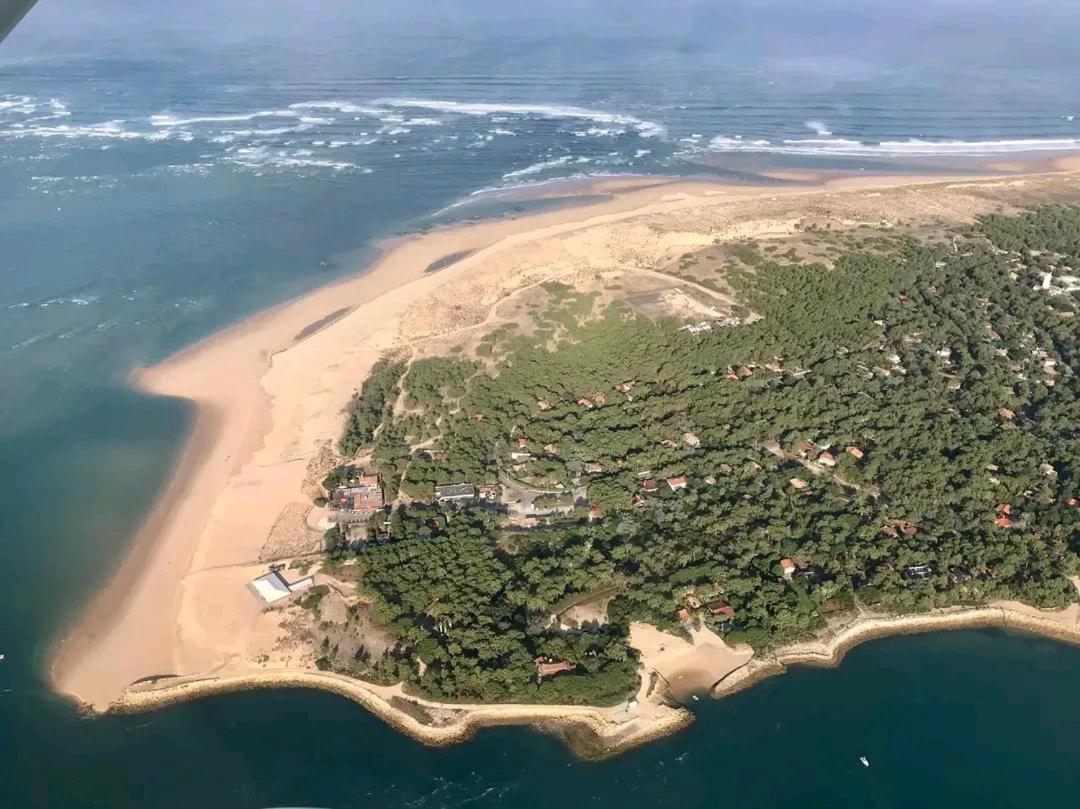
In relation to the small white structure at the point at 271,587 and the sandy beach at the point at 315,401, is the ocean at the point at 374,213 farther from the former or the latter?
the small white structure at the point at 271,587

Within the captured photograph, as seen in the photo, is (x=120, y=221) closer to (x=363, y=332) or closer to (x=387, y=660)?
(x=363, y=332)

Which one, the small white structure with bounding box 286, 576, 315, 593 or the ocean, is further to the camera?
the small white structure with bounding box 286, 576, 315, 593

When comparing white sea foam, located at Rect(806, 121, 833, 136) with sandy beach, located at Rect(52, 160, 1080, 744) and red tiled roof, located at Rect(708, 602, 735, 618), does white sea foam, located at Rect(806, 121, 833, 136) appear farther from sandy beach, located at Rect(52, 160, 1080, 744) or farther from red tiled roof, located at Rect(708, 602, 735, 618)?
red tiled roof, located at Rect(708, 602, 735, 618)

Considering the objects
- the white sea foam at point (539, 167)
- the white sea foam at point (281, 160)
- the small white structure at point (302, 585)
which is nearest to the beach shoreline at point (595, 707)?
the small white structure at point (302, 585)

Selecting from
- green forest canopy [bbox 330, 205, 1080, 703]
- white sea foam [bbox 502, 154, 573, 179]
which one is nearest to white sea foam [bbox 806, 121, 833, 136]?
white sea foam [bbox 502, 154, 573, 179]

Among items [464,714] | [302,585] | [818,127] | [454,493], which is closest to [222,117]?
[818,127]

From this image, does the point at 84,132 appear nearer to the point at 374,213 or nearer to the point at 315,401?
the point at 374,213

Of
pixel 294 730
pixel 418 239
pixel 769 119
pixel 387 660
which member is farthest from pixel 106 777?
pixel 769 119
